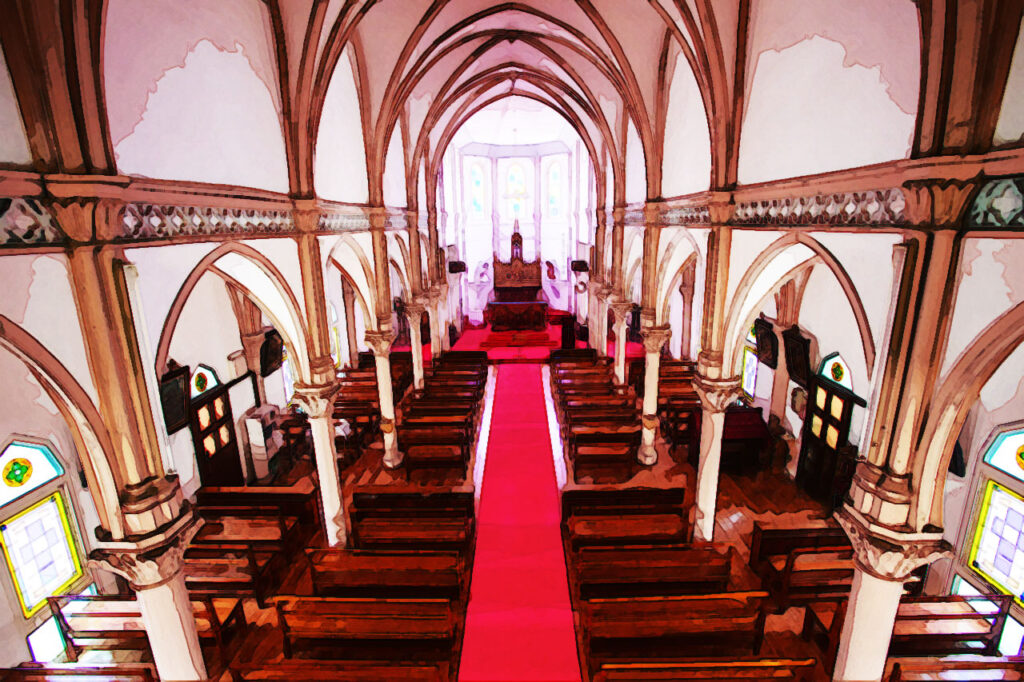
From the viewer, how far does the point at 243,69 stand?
7184 mm

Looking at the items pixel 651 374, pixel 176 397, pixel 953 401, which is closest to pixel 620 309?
pixel 651 374

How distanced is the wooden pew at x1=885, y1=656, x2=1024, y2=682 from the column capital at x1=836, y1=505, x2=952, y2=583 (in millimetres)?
1977

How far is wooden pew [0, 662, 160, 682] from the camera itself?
610 cm

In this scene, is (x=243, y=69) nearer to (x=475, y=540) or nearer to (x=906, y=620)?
(x=475, y=540)

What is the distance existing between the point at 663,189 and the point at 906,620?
9640 mm

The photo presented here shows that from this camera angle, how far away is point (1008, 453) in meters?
8.02

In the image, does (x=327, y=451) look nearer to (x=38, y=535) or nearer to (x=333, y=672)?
(x=333, y=672)

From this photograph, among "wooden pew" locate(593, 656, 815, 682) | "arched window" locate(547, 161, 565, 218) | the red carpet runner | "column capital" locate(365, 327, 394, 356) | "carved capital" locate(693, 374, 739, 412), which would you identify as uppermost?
"arched window" locate(547, 161, 565, 218)

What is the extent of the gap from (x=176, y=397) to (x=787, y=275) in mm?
13342

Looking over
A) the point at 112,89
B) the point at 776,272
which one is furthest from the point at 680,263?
the point at 112,89

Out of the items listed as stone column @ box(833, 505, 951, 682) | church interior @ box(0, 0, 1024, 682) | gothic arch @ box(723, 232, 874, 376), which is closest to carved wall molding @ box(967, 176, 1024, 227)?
church interior @ box(0, 0, 1024, 682)

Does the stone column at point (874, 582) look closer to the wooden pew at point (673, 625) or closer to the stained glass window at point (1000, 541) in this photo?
the wooden pew at point (673, 625)

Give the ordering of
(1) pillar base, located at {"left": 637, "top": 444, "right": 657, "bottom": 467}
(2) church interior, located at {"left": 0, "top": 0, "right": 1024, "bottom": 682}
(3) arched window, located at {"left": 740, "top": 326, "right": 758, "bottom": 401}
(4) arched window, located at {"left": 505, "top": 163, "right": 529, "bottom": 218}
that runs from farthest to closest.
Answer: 1. (4) arched window, located at {"left": 505, "top": 163, "right": 529, "bottom": 218}
2. (3) arched window, located at {"left": 740, "top": 326, "right": 758, "bottom": 401}
3. (1) pillar base, located at {"left": 637, "top": 444, "right": 657, "bottom": 467}
4. (2) church interior, located at {"left": 0, "top": 0, "right": 1024, "bottom": 682}

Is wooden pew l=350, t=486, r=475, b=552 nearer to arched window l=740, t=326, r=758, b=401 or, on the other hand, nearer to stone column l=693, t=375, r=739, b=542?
stone column l=693, t=375, r=739, b=542
